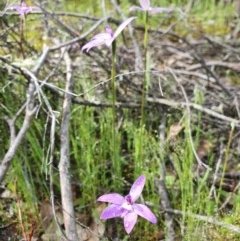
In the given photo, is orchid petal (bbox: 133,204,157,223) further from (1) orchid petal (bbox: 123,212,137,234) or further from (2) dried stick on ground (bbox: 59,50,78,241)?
(2) dried stick on ground (bbox: 59,50,78,241)

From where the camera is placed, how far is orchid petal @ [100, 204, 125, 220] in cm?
130

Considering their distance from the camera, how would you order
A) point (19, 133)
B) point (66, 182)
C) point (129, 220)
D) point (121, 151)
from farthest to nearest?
point (121, 151)
point (19, 133)
point (66, 182)
point (129, 220)

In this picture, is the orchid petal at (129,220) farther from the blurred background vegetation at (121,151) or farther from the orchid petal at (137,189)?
the blurred background vegetation at (121,151)

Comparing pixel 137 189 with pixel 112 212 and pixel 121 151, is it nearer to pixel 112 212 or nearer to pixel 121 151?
pixel 112 212

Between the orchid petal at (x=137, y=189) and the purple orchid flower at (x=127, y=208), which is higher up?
the orchid petal at (x=137, y=189)

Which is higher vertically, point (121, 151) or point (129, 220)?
point (129, 220)

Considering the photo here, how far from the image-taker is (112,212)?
131cm

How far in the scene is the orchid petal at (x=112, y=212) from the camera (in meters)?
1.30

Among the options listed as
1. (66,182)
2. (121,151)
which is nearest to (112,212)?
(66,182)

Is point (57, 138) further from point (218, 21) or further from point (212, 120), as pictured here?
point (218, 21)

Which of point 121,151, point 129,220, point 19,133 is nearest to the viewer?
point 129,220

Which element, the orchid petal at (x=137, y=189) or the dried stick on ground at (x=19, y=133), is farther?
the dried stick on ground at (x=19, y=133)

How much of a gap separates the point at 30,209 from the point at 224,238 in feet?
2.25

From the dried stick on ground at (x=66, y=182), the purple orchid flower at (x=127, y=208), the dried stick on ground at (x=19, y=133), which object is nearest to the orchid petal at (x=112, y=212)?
the purple orchid flower at (x=127, y=208)
